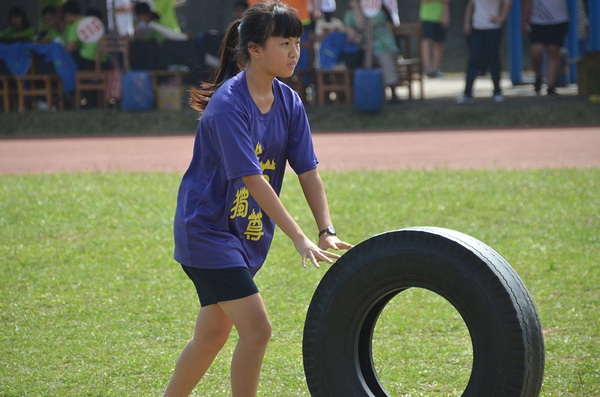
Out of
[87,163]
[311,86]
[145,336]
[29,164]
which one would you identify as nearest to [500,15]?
[311,86]

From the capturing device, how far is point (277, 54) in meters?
2.40

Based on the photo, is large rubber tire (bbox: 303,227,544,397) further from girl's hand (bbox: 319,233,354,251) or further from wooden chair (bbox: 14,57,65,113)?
wooden chair (bbox: 14,57,65,113)

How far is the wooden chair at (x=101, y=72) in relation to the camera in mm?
13070

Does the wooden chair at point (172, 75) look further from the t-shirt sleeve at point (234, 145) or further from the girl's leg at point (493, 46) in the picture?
the t-shirt sleeve at point (234, 145)

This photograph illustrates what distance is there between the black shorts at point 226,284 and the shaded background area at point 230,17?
2087 centimetres

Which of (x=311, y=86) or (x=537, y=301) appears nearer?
(x=537, y=301)

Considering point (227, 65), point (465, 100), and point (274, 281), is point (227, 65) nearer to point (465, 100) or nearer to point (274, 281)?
point (274, 281)

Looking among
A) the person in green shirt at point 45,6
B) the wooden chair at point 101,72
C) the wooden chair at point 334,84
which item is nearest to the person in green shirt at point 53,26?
the person in green shirt at point 45,6

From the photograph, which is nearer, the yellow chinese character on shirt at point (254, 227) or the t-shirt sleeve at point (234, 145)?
the t-shirt sleeve at point (234, 145)

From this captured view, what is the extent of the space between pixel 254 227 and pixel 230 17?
21.8 meters

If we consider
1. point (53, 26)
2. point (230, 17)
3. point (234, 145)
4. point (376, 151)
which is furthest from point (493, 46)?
point (230, 17)

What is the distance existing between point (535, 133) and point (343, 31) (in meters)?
3.99

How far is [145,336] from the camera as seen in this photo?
3.73 metres

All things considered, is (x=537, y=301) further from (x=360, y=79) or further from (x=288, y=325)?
(x=360, y=79)
